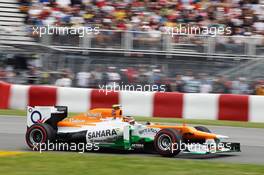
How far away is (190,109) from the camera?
1437 centimetres

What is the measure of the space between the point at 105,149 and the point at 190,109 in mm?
5126

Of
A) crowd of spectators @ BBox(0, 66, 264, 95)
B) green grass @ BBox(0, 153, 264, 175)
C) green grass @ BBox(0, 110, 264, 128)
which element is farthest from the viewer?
crowd of spectators @ BBox(0, 66, 264, 95)

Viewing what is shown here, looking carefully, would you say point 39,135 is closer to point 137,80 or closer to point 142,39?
point 137,80

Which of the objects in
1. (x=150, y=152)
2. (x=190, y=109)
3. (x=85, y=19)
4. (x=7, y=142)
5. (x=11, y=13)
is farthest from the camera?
(x=11, y=13)

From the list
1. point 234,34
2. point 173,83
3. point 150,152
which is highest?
point 234,34

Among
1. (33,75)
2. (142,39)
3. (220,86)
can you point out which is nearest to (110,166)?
(220,86)

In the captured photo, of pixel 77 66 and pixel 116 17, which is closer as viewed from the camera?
pixel 77 66

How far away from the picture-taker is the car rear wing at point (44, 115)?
9.34 m

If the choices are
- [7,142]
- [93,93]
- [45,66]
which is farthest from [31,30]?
[7,142]

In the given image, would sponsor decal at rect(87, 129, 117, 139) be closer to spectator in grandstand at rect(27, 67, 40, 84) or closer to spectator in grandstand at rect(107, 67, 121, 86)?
spectator in grandstand at rect(107, 67, 121, 86)

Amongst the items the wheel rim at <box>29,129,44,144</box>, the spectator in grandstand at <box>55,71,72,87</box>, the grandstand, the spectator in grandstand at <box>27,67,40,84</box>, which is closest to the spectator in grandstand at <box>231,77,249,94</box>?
the grandstand

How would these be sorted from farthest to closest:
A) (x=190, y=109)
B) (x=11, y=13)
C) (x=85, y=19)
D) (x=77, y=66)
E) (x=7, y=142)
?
(x=11, y=13)
(x=85, y=19)
(x=77, y=66)
(x=190, y=109)
(x=7, y=142)

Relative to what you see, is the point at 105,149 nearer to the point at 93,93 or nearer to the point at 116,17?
the point at 93,93

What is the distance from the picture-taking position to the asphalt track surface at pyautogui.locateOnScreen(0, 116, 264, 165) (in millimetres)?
8836
